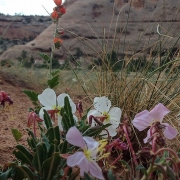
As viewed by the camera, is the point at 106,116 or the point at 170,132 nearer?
the point at 170,132

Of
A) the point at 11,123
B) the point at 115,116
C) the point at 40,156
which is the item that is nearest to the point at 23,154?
the point at 40,156

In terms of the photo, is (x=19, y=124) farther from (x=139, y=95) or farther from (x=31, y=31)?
(x=31, y=31)

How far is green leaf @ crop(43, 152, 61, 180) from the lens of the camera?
0.61m

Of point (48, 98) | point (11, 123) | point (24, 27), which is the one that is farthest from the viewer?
point (24, 27)

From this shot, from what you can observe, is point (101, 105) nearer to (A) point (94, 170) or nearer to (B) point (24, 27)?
(A) point (94, 170)

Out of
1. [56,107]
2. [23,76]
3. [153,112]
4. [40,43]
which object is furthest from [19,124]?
[40,43]

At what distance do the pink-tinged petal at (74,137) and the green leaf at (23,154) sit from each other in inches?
5.4

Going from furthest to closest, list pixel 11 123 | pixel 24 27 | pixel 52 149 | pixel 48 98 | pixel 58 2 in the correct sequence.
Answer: pixel 24 27
pixel 11 123
pixel 58 2
pixel 48 98
pixel 52 149

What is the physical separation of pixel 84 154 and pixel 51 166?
0.09 m

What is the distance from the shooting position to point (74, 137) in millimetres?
559

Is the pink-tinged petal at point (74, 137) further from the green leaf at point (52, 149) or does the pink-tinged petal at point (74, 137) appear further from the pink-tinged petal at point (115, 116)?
the pink-tinged petal at point (115, 116)

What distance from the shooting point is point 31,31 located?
26422mm

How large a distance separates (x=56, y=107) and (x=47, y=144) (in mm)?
120

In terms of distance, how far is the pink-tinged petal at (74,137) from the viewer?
551 millimetres
